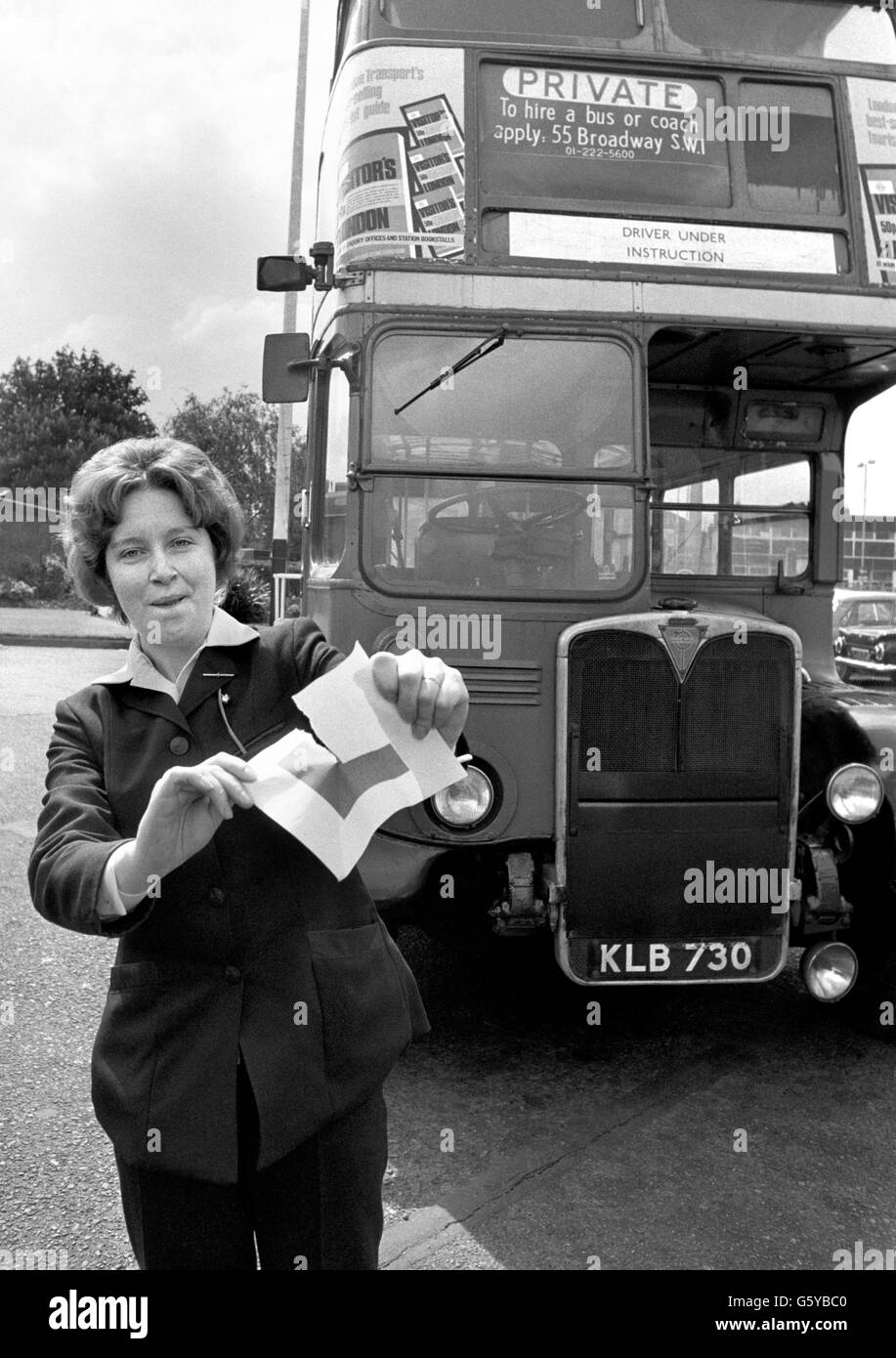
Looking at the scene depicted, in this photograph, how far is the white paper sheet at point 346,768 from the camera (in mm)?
1533

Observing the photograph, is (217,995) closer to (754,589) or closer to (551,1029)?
(551,1029)

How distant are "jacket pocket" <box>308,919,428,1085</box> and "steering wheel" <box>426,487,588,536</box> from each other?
8.80 ft

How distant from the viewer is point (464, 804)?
4152mm

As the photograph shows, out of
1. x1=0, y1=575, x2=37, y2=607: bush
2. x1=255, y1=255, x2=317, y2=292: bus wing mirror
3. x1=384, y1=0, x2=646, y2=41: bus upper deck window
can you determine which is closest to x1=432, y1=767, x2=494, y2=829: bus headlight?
x1=255, y1=255, x2=317, y2=292: bus wing mirror

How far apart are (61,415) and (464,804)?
4953 centimetres

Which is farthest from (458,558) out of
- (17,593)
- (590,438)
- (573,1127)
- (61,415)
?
(61,415)

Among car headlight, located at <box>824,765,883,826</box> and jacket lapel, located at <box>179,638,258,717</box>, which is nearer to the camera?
jacket lapel, located at <box>179,638,258,717</box>

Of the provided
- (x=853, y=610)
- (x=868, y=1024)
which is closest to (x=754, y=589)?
(x=868, y=1024)

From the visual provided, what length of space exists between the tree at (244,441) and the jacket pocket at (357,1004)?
1131 inches

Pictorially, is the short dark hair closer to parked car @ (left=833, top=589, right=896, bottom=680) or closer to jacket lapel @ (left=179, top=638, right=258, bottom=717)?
jacket lapel @ (left=179, top=638, right=258, bottom=717)

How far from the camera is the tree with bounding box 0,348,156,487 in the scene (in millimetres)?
47438

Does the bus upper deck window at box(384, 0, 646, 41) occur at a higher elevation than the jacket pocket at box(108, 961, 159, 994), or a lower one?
higher

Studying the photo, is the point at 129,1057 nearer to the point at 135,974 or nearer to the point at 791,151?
the point at 135,974

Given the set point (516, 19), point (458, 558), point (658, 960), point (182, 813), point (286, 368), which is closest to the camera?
point (182, 813)
